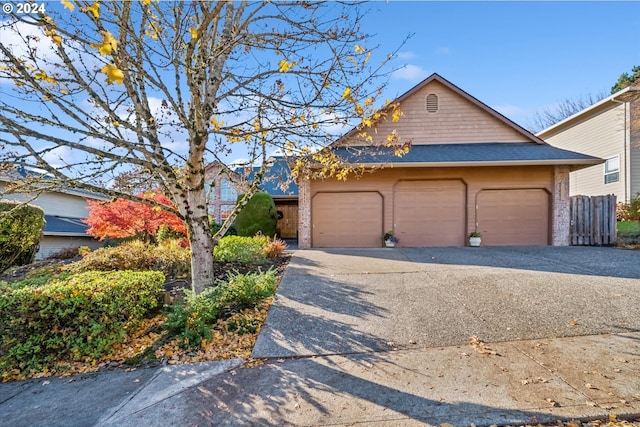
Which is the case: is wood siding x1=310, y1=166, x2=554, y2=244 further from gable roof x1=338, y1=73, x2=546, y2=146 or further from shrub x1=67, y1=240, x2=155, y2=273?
shrub x1=67, y1=240, x2=155, y2=273

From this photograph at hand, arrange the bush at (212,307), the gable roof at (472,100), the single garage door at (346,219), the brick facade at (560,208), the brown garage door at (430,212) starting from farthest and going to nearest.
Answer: the gable roof at (472,100) → the single garage door at (346,219) → the brown garage door at (430,212) → the brick facade at (560,208) → the bush at (212,307)

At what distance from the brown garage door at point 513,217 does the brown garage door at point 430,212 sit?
785 mm

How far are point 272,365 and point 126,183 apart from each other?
3378 millimetres

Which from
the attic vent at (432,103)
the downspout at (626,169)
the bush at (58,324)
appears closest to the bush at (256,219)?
the attic vent at (432,103)

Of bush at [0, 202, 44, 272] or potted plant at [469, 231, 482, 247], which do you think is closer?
bush at [0, 202, 44, 272]

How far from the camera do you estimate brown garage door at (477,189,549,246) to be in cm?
1048

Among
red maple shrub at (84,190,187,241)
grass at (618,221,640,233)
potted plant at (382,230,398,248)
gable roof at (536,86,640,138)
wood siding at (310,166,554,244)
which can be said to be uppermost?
gable roof at (536,86,640,138)

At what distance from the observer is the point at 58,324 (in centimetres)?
390

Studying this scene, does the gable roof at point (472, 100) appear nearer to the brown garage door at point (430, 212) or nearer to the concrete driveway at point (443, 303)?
the brown garage door at point (430, 212)

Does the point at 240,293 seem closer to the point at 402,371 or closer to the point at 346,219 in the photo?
the point at 402,371

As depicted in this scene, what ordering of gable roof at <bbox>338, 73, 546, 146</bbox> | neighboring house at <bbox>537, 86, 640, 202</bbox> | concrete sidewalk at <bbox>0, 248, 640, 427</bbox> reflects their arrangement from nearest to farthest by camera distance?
concrete sidewalk at <bbox>0, 248, 640, 427</bbox> → gable roof at <bbox>338, 73, 546, 146</bbox> → neighboring house at <bbox>537, 86, 640, 202</bbox>

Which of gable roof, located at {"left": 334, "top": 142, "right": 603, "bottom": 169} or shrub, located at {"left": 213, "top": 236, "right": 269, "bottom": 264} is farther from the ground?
gable roof, located at {"left": 334, "top": 142, "right": 603, "bottom": 169}

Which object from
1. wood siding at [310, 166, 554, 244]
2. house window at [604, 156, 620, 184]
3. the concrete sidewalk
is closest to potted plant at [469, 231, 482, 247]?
wood siding at [310, 166, 554, 244]

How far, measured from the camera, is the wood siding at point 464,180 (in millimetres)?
10406
